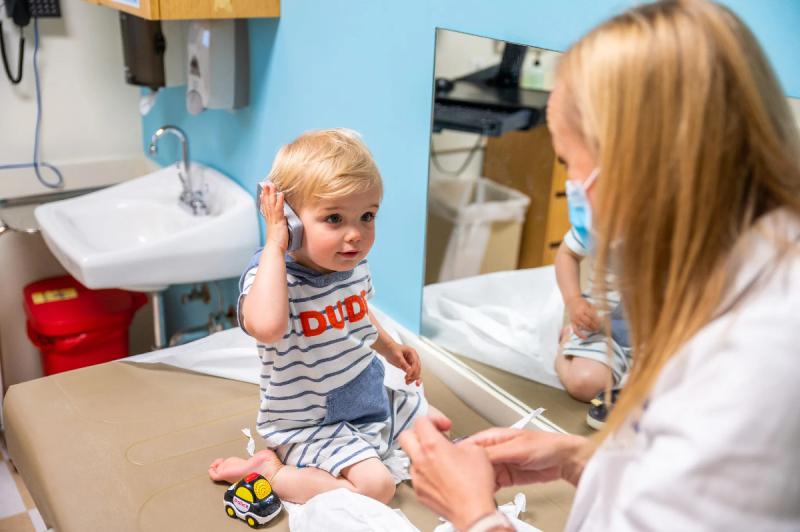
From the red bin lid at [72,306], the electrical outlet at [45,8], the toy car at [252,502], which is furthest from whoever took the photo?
the electrical outlet at [45,8]

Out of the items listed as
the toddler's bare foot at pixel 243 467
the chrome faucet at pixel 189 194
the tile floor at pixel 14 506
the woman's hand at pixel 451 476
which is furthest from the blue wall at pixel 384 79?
the tile floor at pixel 14 506

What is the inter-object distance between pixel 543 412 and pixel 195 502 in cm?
62

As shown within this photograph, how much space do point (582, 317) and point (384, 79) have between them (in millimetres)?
632

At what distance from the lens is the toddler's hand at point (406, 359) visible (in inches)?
53.9

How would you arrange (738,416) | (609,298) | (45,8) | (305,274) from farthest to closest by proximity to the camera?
(45,8), (305,274), (609,298), (738,416)

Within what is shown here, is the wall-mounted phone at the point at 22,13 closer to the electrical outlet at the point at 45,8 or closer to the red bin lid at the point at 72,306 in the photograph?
the electrical outlet at the point at 45,8

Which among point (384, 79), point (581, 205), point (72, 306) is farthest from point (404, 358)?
point (72, 306)

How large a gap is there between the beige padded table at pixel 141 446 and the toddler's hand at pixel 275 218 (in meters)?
0.44

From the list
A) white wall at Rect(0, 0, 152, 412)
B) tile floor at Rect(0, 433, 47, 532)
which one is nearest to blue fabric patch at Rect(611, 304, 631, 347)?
tile floor at Rect(0, 433, 47, 532)

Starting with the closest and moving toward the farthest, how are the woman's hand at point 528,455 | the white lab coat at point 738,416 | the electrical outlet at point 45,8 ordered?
the white lab coat at point 738,416 → the woman's hand at point 528,455 → the electrical outlet at point 45,8

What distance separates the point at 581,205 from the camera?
2.40 feet

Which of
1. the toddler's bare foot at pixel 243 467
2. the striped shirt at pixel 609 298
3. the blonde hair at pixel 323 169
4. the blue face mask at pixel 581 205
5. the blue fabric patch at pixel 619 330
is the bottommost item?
the toddler's bare foot at pixel 243 467

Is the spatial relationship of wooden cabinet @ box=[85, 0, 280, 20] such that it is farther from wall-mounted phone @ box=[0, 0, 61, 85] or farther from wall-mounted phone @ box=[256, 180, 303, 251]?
wall-mounted phone @ box=[256, 180, 303, 251]

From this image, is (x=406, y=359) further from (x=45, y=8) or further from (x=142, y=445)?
(x=45, y=8)
